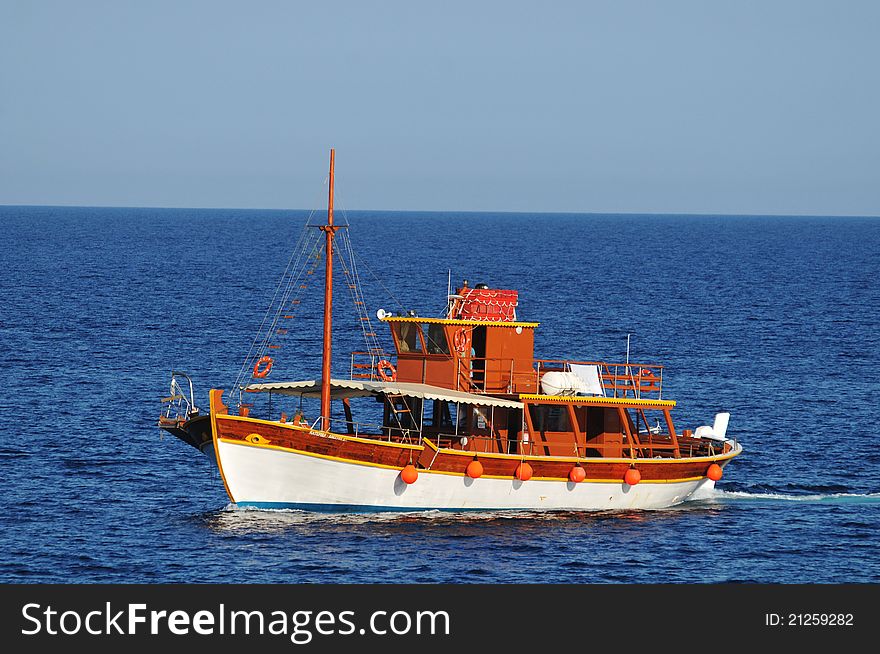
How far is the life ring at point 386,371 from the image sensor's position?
52.1 metres

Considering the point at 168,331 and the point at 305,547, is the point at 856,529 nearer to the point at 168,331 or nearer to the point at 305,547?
the point at 305,547

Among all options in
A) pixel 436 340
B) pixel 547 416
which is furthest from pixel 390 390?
pixel 547 416

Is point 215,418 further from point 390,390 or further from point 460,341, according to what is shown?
point 460,341

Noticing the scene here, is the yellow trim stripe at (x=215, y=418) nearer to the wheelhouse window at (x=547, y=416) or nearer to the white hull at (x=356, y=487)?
the white hull at (x=356, y=487)

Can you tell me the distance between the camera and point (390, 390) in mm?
49375

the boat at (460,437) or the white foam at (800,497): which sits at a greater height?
the boat at (460,437)

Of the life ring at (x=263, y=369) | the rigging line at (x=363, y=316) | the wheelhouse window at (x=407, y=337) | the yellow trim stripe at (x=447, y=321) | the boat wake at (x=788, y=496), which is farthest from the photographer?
the boat wake at (x=788, y=496)

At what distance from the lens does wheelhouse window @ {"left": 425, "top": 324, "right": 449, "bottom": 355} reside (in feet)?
171

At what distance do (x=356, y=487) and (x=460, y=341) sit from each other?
7.13 m

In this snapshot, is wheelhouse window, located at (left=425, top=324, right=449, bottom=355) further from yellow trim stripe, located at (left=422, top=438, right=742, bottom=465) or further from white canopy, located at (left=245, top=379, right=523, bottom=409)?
yellow trim stripe, located at (left=422, top=438, right=742, bottom=465)

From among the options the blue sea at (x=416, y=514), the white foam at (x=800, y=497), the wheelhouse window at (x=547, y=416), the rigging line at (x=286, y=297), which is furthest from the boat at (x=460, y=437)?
the white foam at (x=800, y=497)

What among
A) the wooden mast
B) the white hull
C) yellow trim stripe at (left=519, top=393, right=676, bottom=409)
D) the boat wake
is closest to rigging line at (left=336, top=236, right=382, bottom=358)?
the wooden mast

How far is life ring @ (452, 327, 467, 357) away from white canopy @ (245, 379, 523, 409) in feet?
5.01

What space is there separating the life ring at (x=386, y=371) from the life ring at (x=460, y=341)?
2467mm
